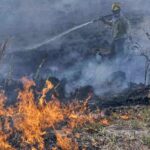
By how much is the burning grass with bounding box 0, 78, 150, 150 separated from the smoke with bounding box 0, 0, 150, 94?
3.88 m

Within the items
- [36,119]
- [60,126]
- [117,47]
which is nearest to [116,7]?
[117,47]

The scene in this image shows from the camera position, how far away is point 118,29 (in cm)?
2708

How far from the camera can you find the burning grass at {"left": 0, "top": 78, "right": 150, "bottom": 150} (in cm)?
1603

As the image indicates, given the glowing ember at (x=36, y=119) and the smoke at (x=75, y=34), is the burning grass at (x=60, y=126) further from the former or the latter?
the smoke at (x=75, y=34)

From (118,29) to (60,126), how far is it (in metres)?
10.7

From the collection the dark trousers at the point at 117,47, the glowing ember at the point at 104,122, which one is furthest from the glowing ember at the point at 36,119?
the dark trousers at the point at 117,47

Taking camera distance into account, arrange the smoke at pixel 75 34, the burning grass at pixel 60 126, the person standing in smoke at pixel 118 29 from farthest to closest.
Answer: the person standing in smoke at pixel 118 29, the smoke at pixel 75 34, the burning grass at pixel 60 126

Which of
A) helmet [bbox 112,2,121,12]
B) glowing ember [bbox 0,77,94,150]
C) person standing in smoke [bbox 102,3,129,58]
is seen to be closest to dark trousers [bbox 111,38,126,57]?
person standing in smoke [bbox 102,3,129,58]

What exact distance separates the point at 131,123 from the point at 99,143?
2884mm

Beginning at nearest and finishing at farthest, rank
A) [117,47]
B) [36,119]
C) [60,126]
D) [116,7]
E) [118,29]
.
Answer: [36,119] → [60,126] → [117,47] → [118,29] → [116,7]

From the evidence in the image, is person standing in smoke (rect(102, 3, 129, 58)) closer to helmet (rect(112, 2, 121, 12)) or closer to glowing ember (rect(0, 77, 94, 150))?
helmet (rect(112, 2, 121, 12))

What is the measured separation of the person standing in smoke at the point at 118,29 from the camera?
2667 centimetres

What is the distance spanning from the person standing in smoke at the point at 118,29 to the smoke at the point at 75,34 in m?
0.45

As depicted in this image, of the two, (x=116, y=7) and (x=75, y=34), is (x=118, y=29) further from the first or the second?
(x=75, y=34)
